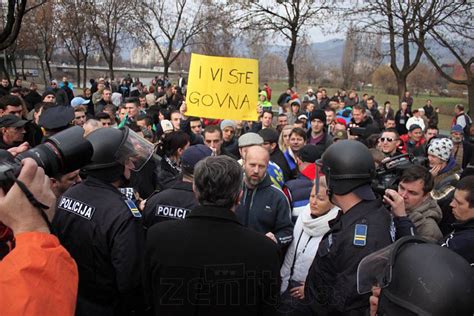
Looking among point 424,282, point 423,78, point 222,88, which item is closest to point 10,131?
point 222,88

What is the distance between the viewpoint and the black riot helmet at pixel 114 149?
2836 mm

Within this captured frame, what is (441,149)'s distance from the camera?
5512mm

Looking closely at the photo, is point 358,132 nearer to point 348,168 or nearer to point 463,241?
point 463,241

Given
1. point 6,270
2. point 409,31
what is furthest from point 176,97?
point 6,270

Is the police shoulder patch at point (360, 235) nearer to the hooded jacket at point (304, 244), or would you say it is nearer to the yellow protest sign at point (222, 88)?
the hooded jacket at point (304, 244)

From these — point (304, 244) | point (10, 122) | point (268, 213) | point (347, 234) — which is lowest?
point (304, 244)

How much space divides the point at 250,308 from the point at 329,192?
891 millimetres

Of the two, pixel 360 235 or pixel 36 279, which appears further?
pixel 360 235

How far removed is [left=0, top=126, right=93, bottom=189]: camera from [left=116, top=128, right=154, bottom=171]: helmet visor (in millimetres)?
747

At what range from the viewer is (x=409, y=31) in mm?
16844

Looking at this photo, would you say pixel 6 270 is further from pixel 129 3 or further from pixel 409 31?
pixel 129 3

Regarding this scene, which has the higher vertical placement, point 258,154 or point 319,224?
point 258,154

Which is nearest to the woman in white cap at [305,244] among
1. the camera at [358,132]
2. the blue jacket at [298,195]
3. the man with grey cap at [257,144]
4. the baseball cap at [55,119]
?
the blue jacket at [298,195]

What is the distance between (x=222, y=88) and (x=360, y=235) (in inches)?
134
